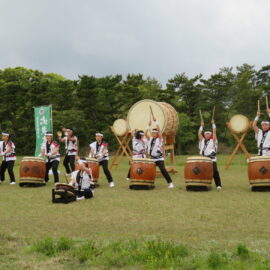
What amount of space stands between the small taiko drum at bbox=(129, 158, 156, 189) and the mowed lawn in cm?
33

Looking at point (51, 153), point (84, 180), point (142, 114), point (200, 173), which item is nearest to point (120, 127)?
point (142, 114)

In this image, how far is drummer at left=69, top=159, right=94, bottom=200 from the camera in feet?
23.3

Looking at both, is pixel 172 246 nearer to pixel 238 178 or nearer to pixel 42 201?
pixel 42 201

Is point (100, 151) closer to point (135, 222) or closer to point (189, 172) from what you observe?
point (189, 172)

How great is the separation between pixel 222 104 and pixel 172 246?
2469cm

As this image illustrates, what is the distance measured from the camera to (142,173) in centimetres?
838

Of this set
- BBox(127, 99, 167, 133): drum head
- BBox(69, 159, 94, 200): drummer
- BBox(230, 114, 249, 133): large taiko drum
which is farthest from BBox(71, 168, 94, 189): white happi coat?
BBox(230, 114, 249, 133): large taiko drum

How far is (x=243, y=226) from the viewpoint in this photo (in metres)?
4.73

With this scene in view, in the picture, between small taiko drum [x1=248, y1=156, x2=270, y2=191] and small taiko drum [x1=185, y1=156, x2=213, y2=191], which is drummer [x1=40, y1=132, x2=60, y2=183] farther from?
small taiko drum [x1=248, y1=156, x2=270, y2=191]

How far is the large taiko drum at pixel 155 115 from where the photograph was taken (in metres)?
11.8

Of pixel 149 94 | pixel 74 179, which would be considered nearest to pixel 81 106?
pixel 149 94

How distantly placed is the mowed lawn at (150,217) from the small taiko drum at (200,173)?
277 millimetres

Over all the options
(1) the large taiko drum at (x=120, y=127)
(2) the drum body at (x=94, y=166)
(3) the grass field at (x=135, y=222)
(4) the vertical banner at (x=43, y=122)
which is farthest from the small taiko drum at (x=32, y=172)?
(1) the large taiko drum at (x=120, y=127)

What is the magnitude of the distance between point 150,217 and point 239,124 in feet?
28.4
